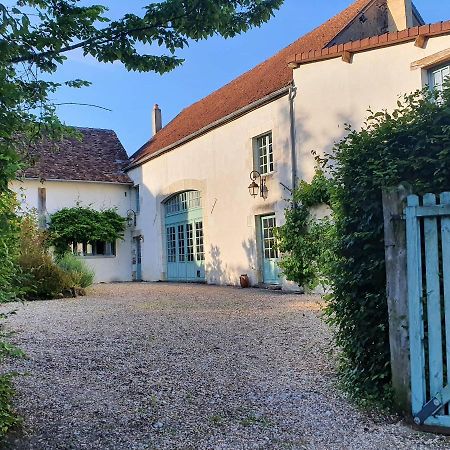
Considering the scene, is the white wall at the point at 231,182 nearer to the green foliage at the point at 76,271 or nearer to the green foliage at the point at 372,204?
the green foliage at the point at 76,271

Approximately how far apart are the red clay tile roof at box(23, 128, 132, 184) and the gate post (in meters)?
16.5

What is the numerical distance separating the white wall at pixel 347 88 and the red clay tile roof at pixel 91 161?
9788 mm

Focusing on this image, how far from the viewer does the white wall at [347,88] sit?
10.1 m

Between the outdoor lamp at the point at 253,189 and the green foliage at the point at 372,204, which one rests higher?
A: the outdoor lamp at the point at 253,189

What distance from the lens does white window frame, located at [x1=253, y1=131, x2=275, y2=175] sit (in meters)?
13.1

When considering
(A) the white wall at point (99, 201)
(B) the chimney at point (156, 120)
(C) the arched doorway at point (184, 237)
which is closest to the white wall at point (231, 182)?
(C) the arched doorway at point (184, 237)

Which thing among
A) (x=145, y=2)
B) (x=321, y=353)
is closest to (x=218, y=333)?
(x=321, y=353)

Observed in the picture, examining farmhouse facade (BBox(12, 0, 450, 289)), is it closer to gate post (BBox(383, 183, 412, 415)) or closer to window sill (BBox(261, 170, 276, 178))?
window sill (BBox(261, 170, 276, 178))

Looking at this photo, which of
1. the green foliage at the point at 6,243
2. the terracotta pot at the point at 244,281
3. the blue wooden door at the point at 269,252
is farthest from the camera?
the terracotta pot at the point at 244,281

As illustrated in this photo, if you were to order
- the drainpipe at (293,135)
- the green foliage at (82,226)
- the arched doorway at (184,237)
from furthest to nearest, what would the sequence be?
the green foliage at (82,226) → the arched doorway at (184,237) → the drainpipe at (293,135)

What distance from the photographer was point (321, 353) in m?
4.89

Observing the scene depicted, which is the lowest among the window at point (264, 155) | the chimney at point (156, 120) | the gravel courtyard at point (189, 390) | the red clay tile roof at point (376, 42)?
the gravel courtyard at point (189, 390)

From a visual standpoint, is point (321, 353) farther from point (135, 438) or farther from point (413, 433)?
point (135, 438)

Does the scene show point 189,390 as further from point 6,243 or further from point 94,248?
point 94,248
